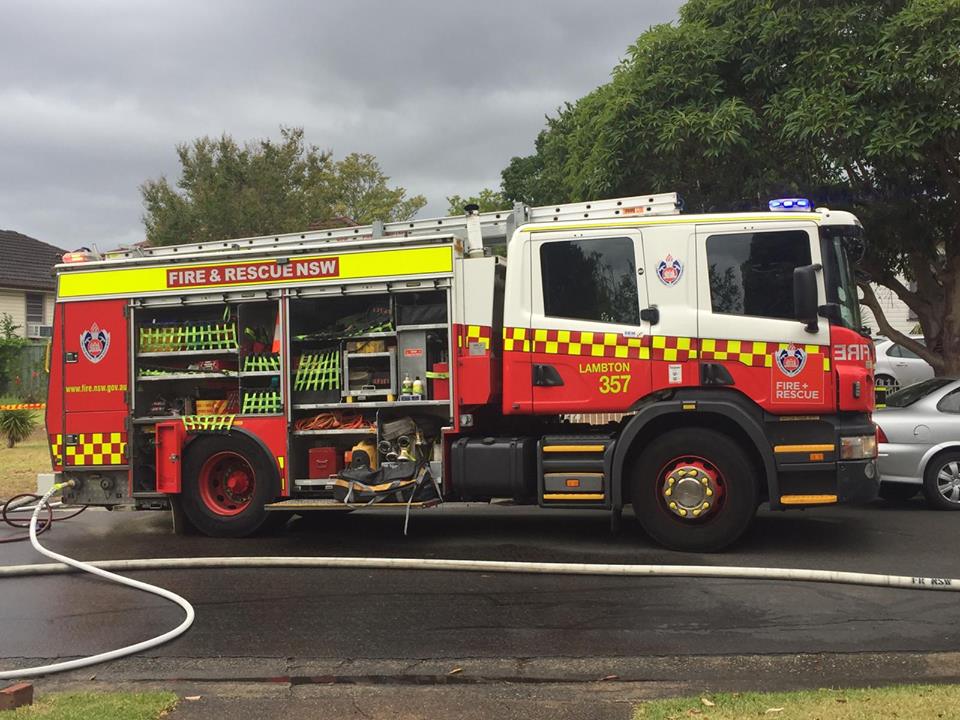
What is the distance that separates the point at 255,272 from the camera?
791cm

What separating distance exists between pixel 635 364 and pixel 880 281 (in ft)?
23.9

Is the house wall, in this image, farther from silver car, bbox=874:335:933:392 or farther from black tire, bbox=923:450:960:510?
black tire, bbox=923:450:960:510

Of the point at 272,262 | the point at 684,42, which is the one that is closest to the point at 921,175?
the point at 684,42

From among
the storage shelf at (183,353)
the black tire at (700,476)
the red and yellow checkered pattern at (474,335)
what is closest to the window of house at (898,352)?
the black tire at (700,476)

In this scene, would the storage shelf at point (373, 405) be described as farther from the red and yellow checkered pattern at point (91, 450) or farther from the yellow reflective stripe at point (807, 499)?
the yellow reflective stripe at point (807, 499)

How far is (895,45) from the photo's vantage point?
30.4 ft

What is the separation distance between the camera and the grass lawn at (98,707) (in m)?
3.92

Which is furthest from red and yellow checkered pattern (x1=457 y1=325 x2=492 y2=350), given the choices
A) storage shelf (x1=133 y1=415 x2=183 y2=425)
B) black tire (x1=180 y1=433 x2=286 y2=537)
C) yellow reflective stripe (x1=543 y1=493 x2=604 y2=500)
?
storage shelf (x1=133 y1=415 x2=183 y2=425)

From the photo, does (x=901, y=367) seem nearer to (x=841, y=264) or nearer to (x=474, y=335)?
(x=841, y=264)

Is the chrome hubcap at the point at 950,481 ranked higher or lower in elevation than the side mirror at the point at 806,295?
lower

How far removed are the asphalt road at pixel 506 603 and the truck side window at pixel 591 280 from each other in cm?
205

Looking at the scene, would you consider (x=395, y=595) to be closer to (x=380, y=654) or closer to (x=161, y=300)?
(x=380, y=654)

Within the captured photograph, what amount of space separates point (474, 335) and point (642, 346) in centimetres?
148

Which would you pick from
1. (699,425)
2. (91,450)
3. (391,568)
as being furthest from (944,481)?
(91,450)
